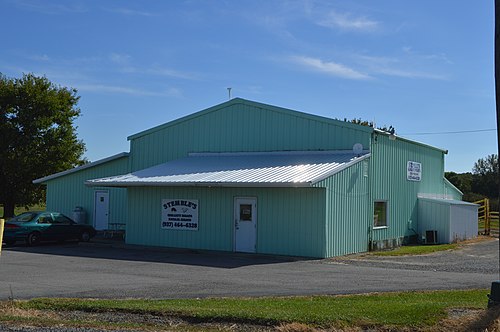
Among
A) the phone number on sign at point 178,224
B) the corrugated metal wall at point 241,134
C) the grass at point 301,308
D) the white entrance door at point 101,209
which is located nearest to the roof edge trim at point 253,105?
the corrugated metal wall at point 241,134

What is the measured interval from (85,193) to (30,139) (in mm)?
14414

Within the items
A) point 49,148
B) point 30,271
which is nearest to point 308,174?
point 30,271

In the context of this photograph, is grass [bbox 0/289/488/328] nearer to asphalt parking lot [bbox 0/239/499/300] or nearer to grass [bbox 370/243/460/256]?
asphalt parking lot [bbox 0/239/499/300]

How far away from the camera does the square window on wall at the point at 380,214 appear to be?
83.0 feet

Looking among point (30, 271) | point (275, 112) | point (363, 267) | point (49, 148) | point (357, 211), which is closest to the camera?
point (30, 271)

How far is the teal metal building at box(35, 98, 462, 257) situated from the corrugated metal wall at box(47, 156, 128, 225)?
0.19ft

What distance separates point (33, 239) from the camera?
2492 cm

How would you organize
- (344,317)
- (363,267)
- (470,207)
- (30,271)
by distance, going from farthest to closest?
(470,207) < (363,267) < (30,271) < (344,317)

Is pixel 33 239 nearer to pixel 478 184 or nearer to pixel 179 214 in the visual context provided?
pixel 179 214

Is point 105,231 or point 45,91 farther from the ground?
point 45,91

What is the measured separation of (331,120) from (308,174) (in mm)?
3942

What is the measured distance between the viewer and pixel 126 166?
29.9m

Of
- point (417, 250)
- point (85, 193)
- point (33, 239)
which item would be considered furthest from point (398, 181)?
point (33, 239)

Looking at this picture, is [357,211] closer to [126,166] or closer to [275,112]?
[275,112]
